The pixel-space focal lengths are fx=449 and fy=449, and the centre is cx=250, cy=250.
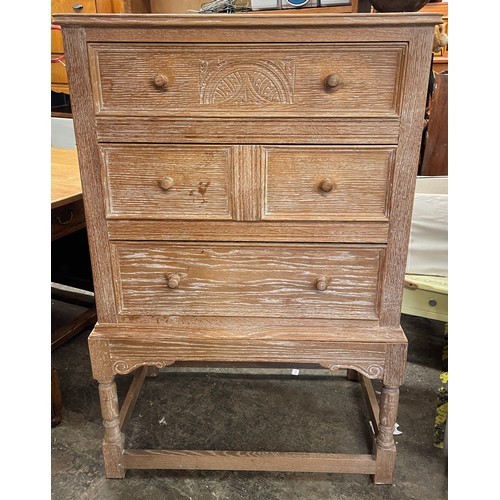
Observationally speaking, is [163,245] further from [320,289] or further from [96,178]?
[320,289]

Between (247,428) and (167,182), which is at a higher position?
(167,182)

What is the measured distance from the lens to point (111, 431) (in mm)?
1461

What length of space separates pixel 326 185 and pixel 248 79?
341 millimetres

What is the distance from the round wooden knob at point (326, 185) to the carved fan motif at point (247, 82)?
0.23 m

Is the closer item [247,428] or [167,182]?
[167,182]

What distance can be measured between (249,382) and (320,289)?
86 cm

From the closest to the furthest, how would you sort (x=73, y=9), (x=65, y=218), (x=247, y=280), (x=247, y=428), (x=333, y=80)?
1. (x=333, y=80)
2. (x=247, y=280)
3. (x=247, y=428)
4. (x=65, y=218)
5. (x=73, y=9)

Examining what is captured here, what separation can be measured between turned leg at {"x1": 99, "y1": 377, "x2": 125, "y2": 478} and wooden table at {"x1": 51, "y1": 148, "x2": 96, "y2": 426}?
39cm

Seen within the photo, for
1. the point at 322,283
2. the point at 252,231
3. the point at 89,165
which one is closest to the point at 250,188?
the point at 252,231

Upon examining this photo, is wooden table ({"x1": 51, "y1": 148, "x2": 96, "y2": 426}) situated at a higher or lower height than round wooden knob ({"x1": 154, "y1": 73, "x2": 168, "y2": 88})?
lower

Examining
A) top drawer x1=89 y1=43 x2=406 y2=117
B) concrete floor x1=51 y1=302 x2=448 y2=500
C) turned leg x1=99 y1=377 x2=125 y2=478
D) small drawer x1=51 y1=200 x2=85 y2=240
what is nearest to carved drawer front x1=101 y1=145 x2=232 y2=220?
top drawer x1=89 y1=43 x2=406 y2=117

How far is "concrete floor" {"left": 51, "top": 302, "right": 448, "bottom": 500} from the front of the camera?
4.91 ft

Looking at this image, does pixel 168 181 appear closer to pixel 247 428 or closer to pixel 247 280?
pixel 247 280

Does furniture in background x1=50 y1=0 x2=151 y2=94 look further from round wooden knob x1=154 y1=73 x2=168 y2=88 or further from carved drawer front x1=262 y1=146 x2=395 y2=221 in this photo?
carved drawer front x1=262 y1=146 x2=395 y2=221
